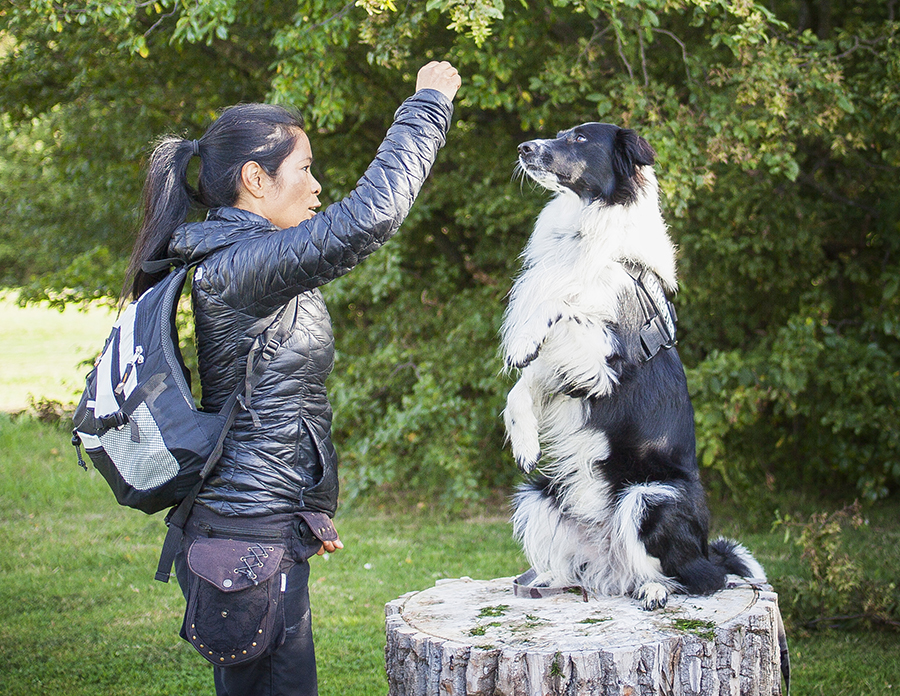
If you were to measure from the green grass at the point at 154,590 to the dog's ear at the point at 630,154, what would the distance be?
8.44 feet

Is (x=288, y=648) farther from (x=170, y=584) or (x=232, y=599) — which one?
(x=170, y=584)

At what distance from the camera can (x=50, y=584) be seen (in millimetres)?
5398

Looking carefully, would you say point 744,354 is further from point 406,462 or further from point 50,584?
point 50,584

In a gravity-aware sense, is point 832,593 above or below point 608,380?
below

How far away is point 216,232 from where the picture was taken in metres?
2.14

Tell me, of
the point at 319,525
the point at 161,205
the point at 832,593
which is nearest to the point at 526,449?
the point at 319,525

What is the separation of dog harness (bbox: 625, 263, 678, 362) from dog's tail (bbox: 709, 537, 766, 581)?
2.51 feet

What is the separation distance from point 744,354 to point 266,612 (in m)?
4.72

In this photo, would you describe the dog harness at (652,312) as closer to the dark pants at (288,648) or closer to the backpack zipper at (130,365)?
the dark pants at (288,648)

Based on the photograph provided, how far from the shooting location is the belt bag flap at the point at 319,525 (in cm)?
219

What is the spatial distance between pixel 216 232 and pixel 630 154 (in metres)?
1.36

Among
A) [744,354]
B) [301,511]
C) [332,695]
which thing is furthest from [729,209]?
[301,511]

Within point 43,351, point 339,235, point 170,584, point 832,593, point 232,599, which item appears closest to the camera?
point 339,235

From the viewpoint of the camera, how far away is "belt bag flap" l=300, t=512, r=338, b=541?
2.19 meters
